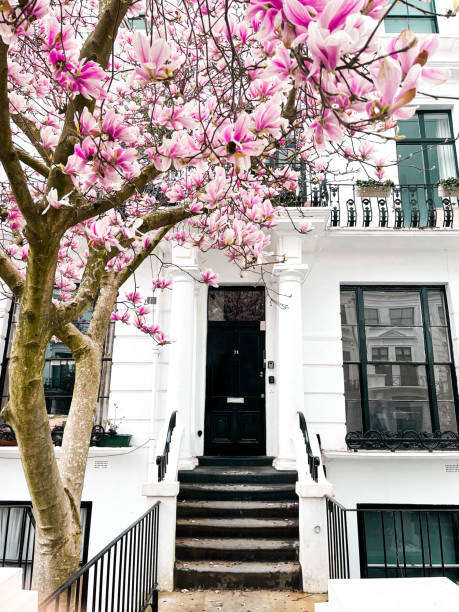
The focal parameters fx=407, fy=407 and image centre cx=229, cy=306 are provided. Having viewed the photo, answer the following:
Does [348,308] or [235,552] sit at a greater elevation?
[348,308]

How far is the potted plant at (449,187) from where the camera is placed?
25.2ft

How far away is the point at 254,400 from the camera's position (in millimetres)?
7406

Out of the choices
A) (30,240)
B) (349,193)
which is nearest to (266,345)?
(349,193)

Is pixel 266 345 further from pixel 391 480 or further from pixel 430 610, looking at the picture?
pixel 430 610

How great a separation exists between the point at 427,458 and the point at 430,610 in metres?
5.20

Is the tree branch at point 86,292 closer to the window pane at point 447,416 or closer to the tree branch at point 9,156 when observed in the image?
the tree branch at point 9,156

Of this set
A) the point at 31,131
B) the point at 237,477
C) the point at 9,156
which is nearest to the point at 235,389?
the point at 237,477

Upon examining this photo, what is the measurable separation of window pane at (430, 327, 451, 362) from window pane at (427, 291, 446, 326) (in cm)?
13

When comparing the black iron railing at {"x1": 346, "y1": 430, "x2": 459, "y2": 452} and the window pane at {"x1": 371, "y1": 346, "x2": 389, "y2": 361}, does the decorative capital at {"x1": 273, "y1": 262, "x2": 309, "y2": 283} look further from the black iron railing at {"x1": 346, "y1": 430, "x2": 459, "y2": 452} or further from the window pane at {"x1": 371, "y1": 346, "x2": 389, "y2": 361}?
the black iron railing at {"x1": 346, "y1": 430, "x2": 459, "y2": 452}

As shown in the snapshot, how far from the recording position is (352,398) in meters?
7.23

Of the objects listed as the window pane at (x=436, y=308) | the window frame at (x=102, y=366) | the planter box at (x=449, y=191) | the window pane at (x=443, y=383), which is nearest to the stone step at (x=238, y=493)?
the window frame at (x=102, y=366)

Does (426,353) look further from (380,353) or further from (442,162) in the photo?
(442,162)

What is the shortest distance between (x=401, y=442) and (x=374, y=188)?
455 centimetres

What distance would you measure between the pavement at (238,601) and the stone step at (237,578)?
0.08m
